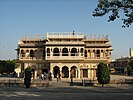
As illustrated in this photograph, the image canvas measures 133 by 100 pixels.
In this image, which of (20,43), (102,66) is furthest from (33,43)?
(102,66)

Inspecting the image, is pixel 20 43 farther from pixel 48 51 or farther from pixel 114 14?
pixel 114 14

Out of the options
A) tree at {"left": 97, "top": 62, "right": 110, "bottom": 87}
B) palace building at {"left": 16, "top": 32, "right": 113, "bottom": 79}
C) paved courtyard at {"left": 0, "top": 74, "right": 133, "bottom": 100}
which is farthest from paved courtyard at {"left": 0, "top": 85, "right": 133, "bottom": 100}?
palace building at {"left": 16, "top": 32, "right": 113, "bottom": 79}

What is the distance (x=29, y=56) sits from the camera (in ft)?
224

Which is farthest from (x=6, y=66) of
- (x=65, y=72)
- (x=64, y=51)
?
(x=64, y=51)

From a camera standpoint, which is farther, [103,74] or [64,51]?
[64,51]

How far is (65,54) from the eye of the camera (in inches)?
2591

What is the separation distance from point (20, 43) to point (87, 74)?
17.6 metres

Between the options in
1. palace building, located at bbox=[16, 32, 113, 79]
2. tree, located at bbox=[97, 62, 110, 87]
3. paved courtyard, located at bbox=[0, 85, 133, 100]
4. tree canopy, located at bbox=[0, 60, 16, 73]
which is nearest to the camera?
paved courtyard, located at bbox=[0, 85, 133, 100]

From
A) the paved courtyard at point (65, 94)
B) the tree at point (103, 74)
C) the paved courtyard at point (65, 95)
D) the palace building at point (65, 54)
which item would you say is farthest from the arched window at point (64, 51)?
the paved courtyard at point (65, 95)

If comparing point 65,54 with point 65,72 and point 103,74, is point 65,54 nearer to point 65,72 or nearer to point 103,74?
point 65,72

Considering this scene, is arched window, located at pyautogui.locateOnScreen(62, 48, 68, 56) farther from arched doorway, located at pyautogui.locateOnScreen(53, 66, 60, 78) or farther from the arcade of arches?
arched doorway, located at pyautogui.locateOnScreen(53, 66, 60, 78)

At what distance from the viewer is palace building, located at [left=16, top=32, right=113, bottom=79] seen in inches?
2549

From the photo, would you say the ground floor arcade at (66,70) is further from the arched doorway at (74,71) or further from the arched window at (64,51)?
the arched window at (64,51)

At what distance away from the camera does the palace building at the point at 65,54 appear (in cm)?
6475
